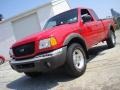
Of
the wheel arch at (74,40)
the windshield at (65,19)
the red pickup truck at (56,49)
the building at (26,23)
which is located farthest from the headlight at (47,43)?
the building at (26,23)

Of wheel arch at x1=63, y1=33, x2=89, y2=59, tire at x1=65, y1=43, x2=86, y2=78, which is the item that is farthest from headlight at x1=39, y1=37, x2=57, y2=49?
tire at x1=65, y1=43, x2=86, y2=78

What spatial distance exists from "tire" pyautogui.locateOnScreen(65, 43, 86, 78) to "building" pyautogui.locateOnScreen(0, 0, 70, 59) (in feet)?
40.0

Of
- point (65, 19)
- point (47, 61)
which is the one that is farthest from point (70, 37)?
point (65, 19)

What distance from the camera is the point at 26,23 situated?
18.7 meters

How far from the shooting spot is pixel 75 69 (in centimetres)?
573

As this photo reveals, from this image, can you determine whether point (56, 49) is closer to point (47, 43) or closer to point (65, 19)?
point (47, 43)

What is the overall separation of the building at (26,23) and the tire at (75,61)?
1219 centimetres

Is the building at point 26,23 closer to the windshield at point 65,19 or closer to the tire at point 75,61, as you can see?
the windshield at point 65,19

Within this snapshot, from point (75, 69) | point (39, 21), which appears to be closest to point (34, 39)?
point (75, 69)

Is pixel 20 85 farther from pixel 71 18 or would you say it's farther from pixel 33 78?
pixel 71 18

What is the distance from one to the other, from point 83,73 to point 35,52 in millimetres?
1415

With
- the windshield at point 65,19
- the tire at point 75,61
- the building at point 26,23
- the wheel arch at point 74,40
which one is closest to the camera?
the tire at point 75,61

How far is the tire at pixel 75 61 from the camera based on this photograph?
18.5ft

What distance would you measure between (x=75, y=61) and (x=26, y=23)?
43.4 ft
